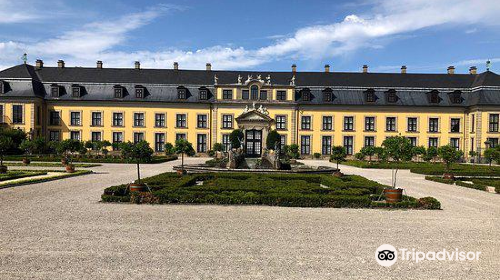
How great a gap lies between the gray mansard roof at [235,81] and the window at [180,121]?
6.80 feet

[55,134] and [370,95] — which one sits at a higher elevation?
[370,95]

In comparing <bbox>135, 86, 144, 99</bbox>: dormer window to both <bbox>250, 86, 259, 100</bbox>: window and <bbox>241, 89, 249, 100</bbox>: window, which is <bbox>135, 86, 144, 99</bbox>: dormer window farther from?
<bbox>250, 86, 259, 100</bbox>: window

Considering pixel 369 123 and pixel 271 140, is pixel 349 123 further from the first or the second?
pixel 271 140

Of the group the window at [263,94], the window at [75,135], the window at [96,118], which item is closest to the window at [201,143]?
the window at [263,94]

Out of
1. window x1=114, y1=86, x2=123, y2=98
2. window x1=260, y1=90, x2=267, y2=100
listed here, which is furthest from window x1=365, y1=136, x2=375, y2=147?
window x1=114, y1=86, x2=123, y2=98

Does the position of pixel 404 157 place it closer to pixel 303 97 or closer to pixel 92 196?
pixel 92 196

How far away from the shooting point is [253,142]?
4406 centimetres

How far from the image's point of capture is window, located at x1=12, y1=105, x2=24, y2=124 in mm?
45688

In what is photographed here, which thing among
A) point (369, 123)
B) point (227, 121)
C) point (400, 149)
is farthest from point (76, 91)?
point (400, 149)

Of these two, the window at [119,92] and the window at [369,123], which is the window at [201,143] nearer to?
the window at [119,92]

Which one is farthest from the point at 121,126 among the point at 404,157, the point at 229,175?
the point at 404,157

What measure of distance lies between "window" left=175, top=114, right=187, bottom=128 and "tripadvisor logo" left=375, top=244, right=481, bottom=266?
42583 mm

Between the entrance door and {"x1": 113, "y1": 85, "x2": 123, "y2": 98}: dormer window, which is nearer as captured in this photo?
the entrance door

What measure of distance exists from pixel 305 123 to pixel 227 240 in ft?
135
